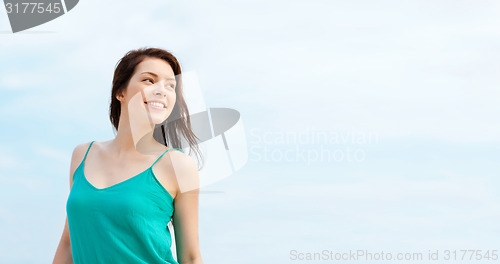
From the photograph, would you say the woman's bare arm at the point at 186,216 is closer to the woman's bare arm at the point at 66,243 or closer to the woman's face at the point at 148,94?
the woman's face at the point at 148,94

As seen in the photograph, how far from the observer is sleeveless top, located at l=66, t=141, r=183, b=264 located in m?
2.35

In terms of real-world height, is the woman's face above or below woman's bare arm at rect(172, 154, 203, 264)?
above

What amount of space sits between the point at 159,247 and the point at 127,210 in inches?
Result: 9.2

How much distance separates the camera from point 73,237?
244 centimetres

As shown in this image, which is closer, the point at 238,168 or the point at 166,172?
the point at 166,172

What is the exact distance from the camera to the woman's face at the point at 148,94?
2.57m

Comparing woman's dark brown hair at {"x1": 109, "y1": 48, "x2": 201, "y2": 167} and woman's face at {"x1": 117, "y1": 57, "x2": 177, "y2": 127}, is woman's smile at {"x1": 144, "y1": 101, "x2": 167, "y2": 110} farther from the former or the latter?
woman's dark brown hair at {"x1": 109, "y1": 48, "x2": 201, "y2": 167}

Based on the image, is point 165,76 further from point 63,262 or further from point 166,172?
point 63,262

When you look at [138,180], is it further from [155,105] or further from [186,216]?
[155,105]

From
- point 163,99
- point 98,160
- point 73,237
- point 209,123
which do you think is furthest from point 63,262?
point 209,123

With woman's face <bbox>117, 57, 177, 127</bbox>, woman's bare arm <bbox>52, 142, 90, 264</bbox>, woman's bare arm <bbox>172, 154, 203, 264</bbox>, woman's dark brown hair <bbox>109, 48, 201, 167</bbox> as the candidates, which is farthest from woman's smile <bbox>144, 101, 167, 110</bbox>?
woman's bare arm <bbox>52, 142, 90, 264</bbox>

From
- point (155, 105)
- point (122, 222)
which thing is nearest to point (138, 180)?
point (122, 222)

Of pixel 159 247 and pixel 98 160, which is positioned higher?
pixel 98 160

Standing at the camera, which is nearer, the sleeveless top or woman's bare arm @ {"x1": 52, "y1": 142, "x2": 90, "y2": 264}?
the sleeveless top
